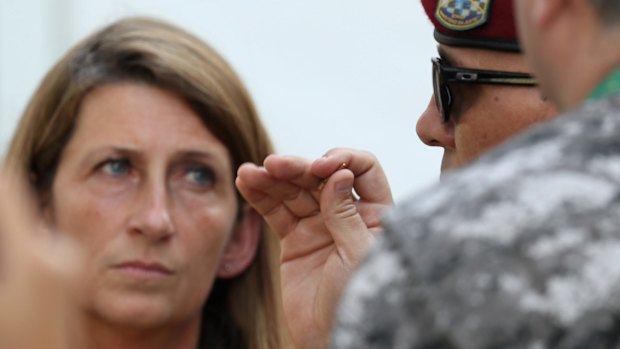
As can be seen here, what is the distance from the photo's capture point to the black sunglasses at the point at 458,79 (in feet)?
7.59

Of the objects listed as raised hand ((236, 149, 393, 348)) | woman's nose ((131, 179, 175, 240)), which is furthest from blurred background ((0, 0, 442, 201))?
raised hand ((236, 149, 393, 348))

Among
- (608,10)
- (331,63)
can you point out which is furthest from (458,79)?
(331,63)

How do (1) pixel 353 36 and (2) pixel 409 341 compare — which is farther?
(1) pixel 353 36

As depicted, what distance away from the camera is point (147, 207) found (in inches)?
123

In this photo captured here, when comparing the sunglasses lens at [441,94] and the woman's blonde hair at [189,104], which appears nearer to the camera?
the sunglasses lens at [441,94]

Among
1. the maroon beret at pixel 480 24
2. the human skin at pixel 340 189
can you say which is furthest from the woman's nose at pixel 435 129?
the maroon beret at pixel 480 24

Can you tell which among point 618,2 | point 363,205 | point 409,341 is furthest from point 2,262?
point 363,205

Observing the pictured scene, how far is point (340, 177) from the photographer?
244 cm

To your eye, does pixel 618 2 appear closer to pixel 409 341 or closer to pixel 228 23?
pixel 409 341

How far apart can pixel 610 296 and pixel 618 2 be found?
0.29 m

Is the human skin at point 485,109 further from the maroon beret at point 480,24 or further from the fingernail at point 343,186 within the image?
the fingernail at point 343,186

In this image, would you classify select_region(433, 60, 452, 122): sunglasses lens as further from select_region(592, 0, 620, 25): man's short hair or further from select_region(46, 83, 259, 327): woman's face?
select_region(592, 0, 620, 25): man's short hair

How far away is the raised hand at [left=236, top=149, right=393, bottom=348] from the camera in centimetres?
244

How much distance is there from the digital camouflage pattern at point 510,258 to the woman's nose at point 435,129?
1268 millimetres
